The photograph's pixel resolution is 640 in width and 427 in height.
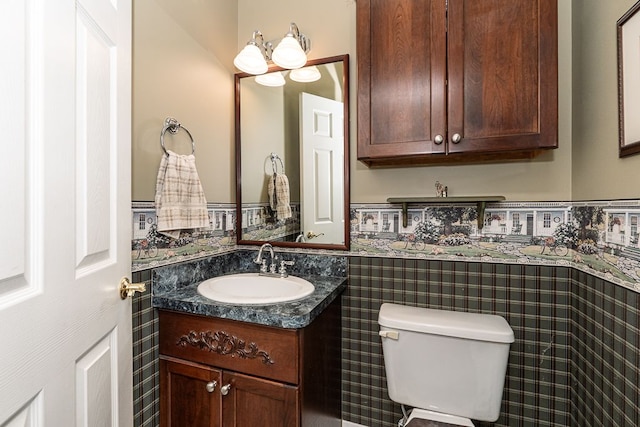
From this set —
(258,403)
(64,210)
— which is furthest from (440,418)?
(64,210)

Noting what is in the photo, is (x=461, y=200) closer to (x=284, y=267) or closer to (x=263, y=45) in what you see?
(x=284, y=267)

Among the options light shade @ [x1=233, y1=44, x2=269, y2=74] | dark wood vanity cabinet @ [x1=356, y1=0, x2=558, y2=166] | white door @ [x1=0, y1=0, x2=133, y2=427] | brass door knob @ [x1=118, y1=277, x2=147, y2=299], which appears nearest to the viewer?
white door @ [x1=0, y1=0, x2=133, y2=427]

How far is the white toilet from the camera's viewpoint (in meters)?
1.19

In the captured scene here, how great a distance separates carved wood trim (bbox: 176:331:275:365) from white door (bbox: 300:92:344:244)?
2.19 ft

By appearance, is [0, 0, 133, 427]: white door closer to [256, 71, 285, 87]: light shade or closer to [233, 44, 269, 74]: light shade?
[233, 44, 269, 74]: light shade

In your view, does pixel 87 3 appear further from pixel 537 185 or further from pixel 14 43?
pixel 537 185

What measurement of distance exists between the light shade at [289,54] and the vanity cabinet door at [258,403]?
57.2 inches

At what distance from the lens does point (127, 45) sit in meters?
0.95

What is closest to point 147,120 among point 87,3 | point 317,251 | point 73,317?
point 87,3

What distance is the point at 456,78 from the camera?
4.02 feet

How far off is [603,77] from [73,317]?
176 centimetres

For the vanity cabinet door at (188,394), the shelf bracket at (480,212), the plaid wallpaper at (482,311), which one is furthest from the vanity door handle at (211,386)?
the shelf bracket at (480,212)

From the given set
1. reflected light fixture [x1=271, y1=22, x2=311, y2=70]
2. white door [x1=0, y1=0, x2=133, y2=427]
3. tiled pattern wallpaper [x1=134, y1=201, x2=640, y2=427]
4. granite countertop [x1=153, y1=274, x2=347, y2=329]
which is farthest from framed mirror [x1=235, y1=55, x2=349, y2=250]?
white door [x1=0, y1=0, x2=133, y2=427]

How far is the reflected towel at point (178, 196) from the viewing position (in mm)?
1314
